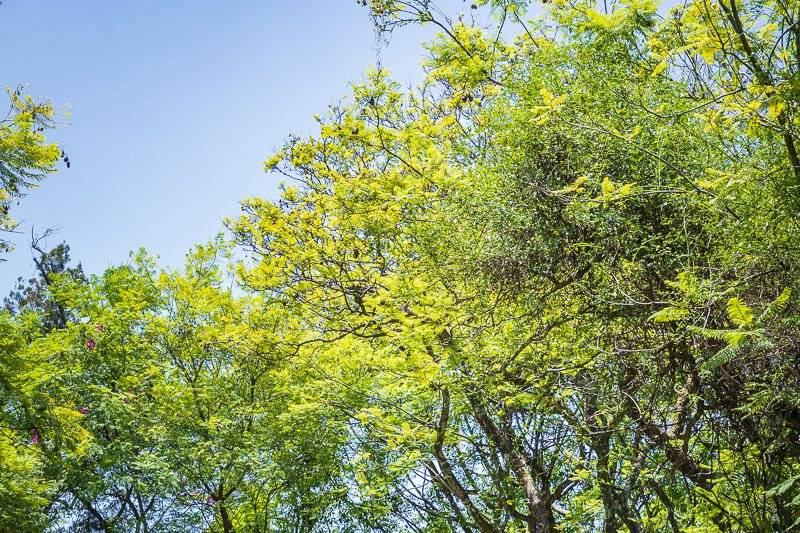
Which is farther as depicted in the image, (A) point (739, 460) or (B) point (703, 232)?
(A) point (739, 460)

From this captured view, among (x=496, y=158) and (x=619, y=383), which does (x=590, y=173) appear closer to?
(x=496, y=158)

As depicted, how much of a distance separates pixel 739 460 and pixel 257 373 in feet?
26.6

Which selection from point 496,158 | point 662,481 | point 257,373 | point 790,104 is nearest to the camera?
point 790,104

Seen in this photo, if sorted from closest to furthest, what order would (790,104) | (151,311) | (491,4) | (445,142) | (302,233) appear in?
(790,104)
(491,4)
(445,142)
(302,233)
(151,311)

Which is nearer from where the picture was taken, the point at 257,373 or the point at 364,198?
the point at 364,198

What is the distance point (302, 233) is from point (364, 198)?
51.6 inches

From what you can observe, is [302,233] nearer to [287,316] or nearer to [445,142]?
[287,316]

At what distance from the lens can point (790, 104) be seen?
10.8 ft

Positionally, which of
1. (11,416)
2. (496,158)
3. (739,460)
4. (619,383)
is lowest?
(739,460)

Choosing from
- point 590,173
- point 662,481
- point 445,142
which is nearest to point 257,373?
point 445,142

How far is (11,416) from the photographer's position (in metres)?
9.03

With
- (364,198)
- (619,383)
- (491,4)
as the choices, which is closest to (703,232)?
(619,383)

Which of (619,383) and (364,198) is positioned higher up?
(364,198)

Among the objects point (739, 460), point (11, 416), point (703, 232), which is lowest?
point (739, 460)
